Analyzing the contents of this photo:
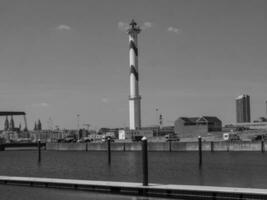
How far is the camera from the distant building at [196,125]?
471ft

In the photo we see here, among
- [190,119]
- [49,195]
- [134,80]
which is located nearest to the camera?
[49,195]

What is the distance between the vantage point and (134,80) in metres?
125

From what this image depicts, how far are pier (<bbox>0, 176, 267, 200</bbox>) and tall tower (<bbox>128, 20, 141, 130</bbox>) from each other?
90.1 metres

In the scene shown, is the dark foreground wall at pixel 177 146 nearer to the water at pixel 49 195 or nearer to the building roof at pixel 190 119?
the building roof at pixel 190 119

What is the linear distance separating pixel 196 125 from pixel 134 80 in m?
29.9

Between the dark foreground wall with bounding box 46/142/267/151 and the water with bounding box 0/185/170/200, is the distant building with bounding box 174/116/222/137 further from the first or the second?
the water with bounding box 0/185/170/200

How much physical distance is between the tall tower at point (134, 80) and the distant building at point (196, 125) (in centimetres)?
2073

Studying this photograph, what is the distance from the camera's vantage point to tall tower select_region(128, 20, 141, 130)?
125250 millimetres

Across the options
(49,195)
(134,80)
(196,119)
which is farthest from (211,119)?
(49,195)

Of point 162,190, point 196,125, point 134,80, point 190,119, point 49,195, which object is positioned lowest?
point 49,195

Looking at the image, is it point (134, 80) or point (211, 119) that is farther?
point (211, 119)

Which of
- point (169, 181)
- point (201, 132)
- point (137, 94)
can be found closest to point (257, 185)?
point (169, 181)

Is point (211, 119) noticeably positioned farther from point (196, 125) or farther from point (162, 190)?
point (162, 190)

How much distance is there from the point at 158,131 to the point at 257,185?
5087 inches
